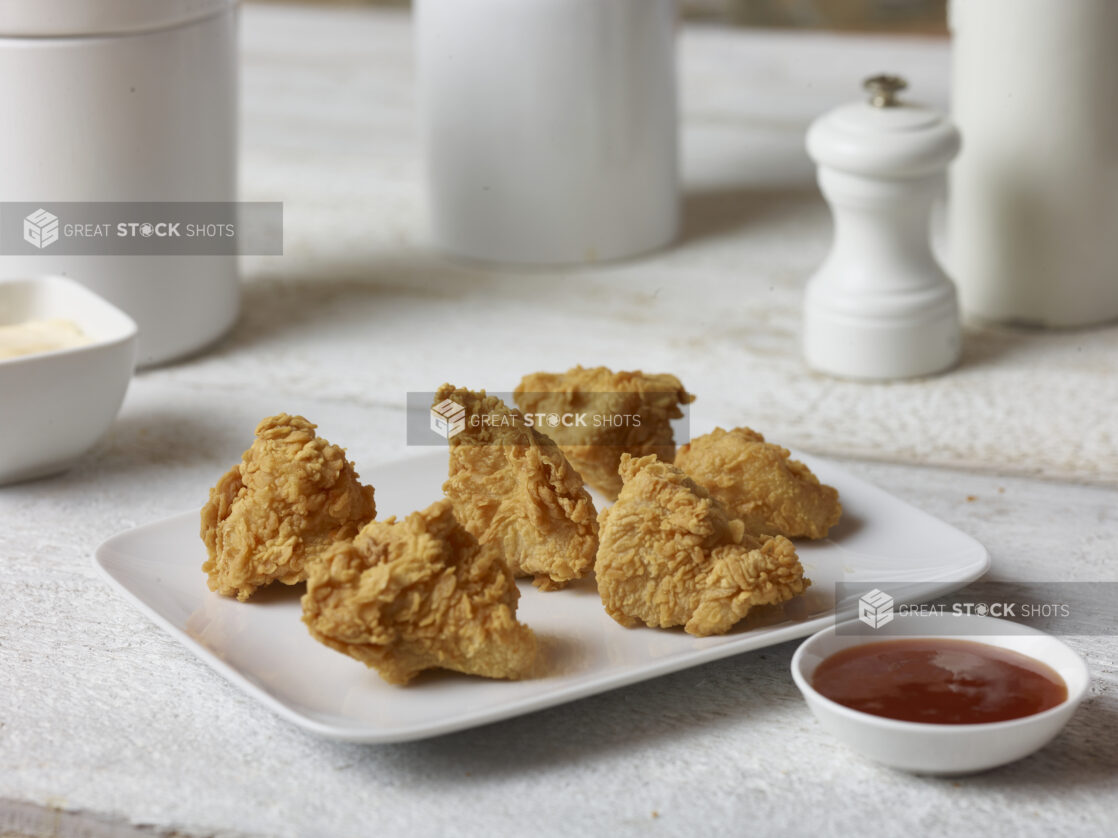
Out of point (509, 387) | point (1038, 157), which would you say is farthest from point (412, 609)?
point (1038, 157)

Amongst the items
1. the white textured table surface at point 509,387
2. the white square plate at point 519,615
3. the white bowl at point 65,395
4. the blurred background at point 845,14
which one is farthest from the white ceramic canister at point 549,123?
the blurred background at point 845,14

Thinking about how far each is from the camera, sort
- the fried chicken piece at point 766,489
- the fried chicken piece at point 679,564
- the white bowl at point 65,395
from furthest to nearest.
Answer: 1. the white bowl at point 65,395
2. the fried chicken piece at point 766,489
3. the fried chicken piece at point 679,564

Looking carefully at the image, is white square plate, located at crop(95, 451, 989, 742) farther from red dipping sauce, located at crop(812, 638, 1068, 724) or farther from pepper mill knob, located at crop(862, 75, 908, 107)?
pepper mill knob, located at crop(862, 75, 908, 107)

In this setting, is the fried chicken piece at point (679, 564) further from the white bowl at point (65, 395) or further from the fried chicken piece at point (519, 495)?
the white bowl at point (65, 395)

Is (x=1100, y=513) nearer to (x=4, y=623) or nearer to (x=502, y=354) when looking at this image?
(x=502, y=354)

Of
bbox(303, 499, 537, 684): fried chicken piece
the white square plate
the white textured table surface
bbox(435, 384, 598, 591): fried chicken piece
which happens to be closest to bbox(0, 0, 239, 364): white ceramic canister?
the white textured table surface
